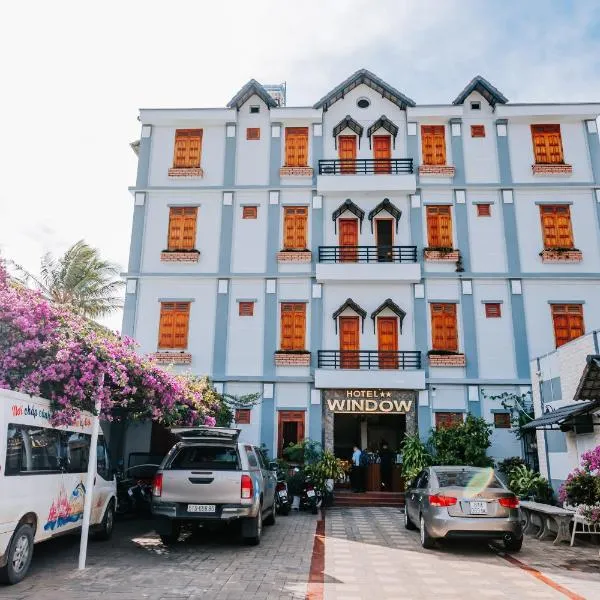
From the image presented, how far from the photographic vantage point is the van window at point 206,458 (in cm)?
970

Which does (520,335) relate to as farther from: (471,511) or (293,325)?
(471,511)

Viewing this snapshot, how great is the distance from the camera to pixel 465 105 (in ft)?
70.9

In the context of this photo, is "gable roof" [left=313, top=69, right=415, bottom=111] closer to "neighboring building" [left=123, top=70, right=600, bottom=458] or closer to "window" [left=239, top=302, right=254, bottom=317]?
"neighboring building" [left=123, top=70, right=600, bottom=458]

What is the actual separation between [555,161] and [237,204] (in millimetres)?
11791

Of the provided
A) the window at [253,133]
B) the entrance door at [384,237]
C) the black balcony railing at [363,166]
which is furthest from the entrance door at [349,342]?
the window at [253,133]

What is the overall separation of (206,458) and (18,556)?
3.42 meters

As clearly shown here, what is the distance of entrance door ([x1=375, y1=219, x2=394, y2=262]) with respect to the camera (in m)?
20.4

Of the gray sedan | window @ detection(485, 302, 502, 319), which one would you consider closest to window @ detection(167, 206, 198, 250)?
window @ detection(485, 302, 502, 319)

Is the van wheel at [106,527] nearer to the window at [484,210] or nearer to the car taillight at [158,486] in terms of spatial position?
the car taillight at [158,486]

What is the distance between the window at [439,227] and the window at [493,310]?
8.20 feet

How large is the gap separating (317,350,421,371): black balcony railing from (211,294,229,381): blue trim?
3301mm

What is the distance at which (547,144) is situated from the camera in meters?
21.0

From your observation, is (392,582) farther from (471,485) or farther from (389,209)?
(389,209)

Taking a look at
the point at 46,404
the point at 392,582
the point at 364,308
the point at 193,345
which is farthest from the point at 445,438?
the point at 46,404
